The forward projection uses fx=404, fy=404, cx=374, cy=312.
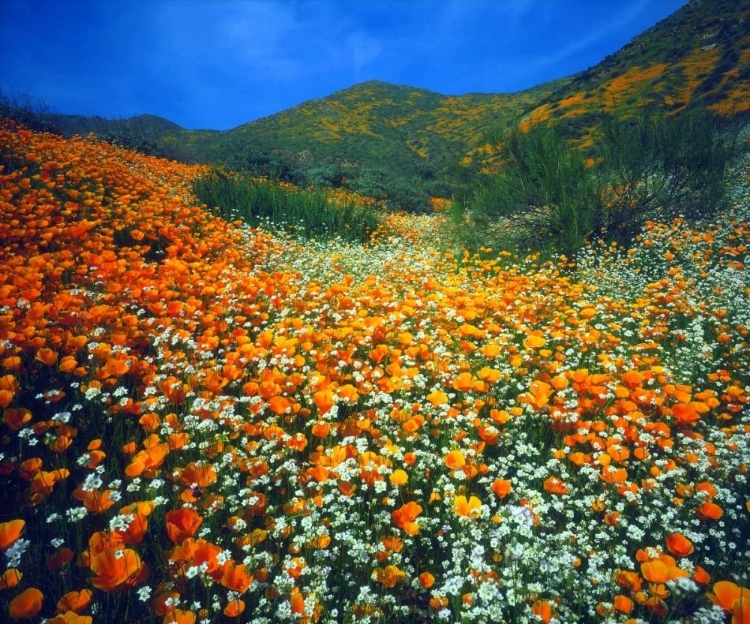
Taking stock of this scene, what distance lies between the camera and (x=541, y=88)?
4762cm

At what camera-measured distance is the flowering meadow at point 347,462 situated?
131 cm

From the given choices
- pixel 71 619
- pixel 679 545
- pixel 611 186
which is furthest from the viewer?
pixel 611 186

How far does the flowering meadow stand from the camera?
1.31m

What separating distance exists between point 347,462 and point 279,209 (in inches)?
286

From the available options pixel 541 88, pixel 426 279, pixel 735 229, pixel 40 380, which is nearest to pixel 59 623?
pixel 40 380

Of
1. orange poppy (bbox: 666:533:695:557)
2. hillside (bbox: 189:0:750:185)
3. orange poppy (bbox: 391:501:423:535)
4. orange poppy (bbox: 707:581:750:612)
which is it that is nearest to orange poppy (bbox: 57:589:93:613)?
orange poppy (bbox: 391:501:423:535)

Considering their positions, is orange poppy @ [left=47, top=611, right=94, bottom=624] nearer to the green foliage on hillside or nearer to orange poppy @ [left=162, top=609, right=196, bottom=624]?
orange poppy @ [left=162, top=609, right=196, bottom=624]

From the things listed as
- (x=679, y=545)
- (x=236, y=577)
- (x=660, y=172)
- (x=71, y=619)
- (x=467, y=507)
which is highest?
(x=660, y=172)

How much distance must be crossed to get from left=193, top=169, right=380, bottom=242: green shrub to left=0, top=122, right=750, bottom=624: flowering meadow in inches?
157

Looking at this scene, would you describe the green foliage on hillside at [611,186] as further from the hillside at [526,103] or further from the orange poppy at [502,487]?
the orange poppy at [502,487]

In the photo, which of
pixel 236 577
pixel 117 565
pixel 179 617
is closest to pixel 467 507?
pixel 236 577

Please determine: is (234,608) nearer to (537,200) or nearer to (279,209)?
(537,200)

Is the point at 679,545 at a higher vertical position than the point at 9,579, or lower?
lower

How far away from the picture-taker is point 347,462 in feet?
5.87
